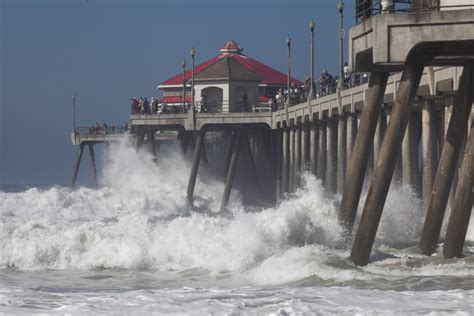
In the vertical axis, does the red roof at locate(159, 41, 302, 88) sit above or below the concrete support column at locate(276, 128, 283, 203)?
above

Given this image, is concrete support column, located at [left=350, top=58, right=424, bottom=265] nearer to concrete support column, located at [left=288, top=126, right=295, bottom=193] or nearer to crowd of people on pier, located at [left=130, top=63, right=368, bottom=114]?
crowd of people on pier, located at [left=130, top=63, right=368, bottom=114]

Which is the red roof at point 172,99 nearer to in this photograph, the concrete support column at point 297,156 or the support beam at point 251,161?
the support beam at point 251,161

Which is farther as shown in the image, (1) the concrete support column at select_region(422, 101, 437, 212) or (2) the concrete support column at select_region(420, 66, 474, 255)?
(1) the concrete support column at select_region(422, 101, 437, 212)

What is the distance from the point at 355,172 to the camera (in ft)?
76.9

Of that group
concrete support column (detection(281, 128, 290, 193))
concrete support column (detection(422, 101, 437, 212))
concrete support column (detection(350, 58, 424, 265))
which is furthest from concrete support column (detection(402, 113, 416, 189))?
concrete support column (detection(281, 128, 290, 193))

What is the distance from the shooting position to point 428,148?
96.7 feet

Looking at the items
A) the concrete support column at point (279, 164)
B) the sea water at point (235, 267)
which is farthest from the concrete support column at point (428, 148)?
the concrete support column at point (279, 164)

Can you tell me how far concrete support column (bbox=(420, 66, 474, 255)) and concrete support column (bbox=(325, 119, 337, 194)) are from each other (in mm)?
17636

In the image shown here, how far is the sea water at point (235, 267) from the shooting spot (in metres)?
16.9

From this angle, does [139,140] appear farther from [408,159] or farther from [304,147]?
[408,159]

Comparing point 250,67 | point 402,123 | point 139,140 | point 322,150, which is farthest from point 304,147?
point 250,67

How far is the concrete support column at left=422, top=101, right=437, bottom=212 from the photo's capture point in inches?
1112

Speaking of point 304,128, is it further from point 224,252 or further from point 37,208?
point 224,252

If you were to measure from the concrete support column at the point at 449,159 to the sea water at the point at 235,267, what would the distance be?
557 millimetres
